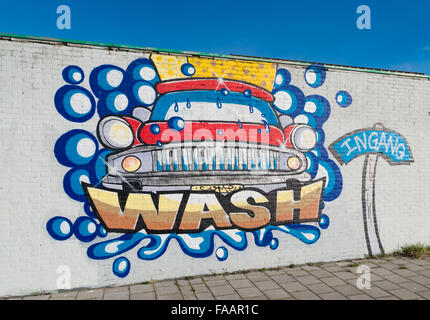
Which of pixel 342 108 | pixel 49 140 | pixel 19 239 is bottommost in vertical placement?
pixel 19 239

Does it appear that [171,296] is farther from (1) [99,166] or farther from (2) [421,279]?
(2) [421,279]

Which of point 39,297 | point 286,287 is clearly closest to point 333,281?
point 286,287

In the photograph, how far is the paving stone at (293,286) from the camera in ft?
14.6

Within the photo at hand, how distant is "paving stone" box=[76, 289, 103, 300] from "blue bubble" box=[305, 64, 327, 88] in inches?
194

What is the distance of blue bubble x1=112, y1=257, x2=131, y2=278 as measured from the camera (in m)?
4.70

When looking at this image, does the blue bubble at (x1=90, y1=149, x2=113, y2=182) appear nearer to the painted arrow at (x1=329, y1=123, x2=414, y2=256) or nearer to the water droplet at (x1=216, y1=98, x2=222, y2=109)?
the water droplet at (x1=216, y1=98, x2=222, y2=109)

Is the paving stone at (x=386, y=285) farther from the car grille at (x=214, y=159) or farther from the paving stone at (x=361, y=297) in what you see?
the car grille at (x=214, y=159)

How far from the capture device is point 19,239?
14.3 ft

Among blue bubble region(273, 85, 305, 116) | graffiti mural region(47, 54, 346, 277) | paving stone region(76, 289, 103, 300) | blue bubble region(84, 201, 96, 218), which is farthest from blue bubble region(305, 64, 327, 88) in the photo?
paving stone region(76, 289, 103, 300)

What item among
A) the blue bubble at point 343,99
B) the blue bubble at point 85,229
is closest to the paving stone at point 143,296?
the blue bubble at point 85,229

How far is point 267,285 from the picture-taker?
4598 mm
